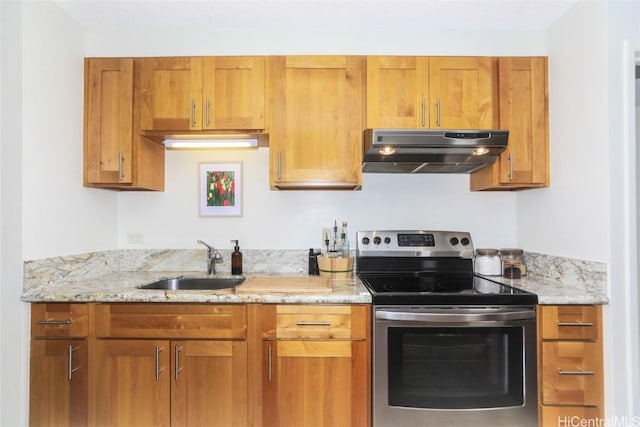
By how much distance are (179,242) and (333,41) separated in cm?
173

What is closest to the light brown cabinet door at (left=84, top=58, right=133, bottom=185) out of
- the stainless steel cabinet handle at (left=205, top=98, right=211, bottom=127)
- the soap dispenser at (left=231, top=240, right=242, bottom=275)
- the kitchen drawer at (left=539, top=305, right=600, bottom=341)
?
the stainless steel cabinet handle at (left=205, top=98, right=211, bottom=127)

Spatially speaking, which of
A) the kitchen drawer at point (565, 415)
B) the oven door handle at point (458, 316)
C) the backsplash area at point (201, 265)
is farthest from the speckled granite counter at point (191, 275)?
the kitchen drawer at point (565, 415)

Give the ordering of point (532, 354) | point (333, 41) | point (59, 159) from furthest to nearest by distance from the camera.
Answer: point (333, 41)
point (59, 159)
point (532, 354)

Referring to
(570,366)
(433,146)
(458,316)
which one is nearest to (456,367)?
(458,316)

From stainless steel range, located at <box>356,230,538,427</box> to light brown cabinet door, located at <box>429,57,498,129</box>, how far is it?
103 cm

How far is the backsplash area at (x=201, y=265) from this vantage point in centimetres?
170

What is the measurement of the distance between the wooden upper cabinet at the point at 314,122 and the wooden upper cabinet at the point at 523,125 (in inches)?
35.8

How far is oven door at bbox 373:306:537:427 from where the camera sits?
5.29 ft

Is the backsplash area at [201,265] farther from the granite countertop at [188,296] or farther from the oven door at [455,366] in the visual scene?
the oven door at [455,366]

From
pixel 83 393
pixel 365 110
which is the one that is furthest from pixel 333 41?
pixel 83 393

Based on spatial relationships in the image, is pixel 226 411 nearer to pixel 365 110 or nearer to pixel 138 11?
pixel 365 110

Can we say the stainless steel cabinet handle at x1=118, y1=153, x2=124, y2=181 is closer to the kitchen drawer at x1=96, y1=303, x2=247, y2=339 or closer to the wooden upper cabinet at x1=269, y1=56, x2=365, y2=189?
the kitchen drawer at x1=96, y1=303, x2=247, y2=339

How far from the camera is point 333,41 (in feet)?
7.08

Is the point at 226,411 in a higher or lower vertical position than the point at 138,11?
lower
